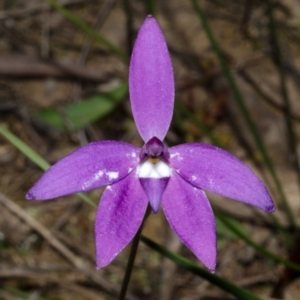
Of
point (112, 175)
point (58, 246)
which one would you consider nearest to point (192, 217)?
point (112, 175)

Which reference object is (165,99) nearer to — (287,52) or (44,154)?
(44,154)

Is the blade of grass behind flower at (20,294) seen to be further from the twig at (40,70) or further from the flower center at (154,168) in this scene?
the flower center at (154,168)

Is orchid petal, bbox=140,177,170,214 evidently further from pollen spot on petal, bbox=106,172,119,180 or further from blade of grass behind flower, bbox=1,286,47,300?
blade of grass behind flower, bbox=1,286,47,300

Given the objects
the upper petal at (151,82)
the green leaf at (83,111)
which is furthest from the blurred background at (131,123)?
the upper petal at (151,82)

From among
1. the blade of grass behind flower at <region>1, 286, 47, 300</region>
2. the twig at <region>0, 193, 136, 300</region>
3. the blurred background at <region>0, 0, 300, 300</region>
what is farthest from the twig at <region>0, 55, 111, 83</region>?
the blade of grass behind flower at <region>1, 286, 47, 300</region>

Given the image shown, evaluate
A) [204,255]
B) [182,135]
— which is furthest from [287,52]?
[204,255]

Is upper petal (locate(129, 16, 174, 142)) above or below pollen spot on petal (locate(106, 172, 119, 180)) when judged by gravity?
above

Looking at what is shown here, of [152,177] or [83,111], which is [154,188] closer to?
[152,177]
